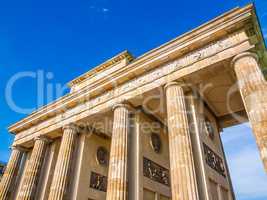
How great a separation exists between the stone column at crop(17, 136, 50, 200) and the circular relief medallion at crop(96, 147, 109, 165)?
412 centimetres

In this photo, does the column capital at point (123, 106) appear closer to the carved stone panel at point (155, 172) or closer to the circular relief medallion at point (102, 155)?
the carved stone panel at point (155, 172)

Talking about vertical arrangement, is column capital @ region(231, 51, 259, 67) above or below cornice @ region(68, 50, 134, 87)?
below

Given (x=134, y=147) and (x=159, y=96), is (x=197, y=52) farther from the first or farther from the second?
(x=134, y=147)

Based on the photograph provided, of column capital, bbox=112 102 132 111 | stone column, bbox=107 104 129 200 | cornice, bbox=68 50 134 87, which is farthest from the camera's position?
cornice, bbox=68 50 134 87

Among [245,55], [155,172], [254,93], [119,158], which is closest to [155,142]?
[155,172]

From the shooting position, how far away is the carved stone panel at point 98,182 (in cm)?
1469

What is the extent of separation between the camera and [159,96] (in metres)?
11.9

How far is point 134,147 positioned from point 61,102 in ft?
23.1

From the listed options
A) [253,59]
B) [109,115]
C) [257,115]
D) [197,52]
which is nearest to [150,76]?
[197,52]

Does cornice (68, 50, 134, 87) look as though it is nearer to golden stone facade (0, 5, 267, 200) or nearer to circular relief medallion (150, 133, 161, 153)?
golden stone facade (0, 5, 267, 200)

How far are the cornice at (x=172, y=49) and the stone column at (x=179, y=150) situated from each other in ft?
6.01

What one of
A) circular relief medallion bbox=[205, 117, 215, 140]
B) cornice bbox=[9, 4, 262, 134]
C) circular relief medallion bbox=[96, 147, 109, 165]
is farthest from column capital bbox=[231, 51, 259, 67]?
circular relief medallion bbox=[96, 147, 109, 165]

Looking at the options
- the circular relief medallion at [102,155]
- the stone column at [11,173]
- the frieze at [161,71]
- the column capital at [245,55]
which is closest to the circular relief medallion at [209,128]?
the frieze at [161,71]

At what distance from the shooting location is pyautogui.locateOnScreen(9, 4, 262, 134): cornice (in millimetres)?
9531
